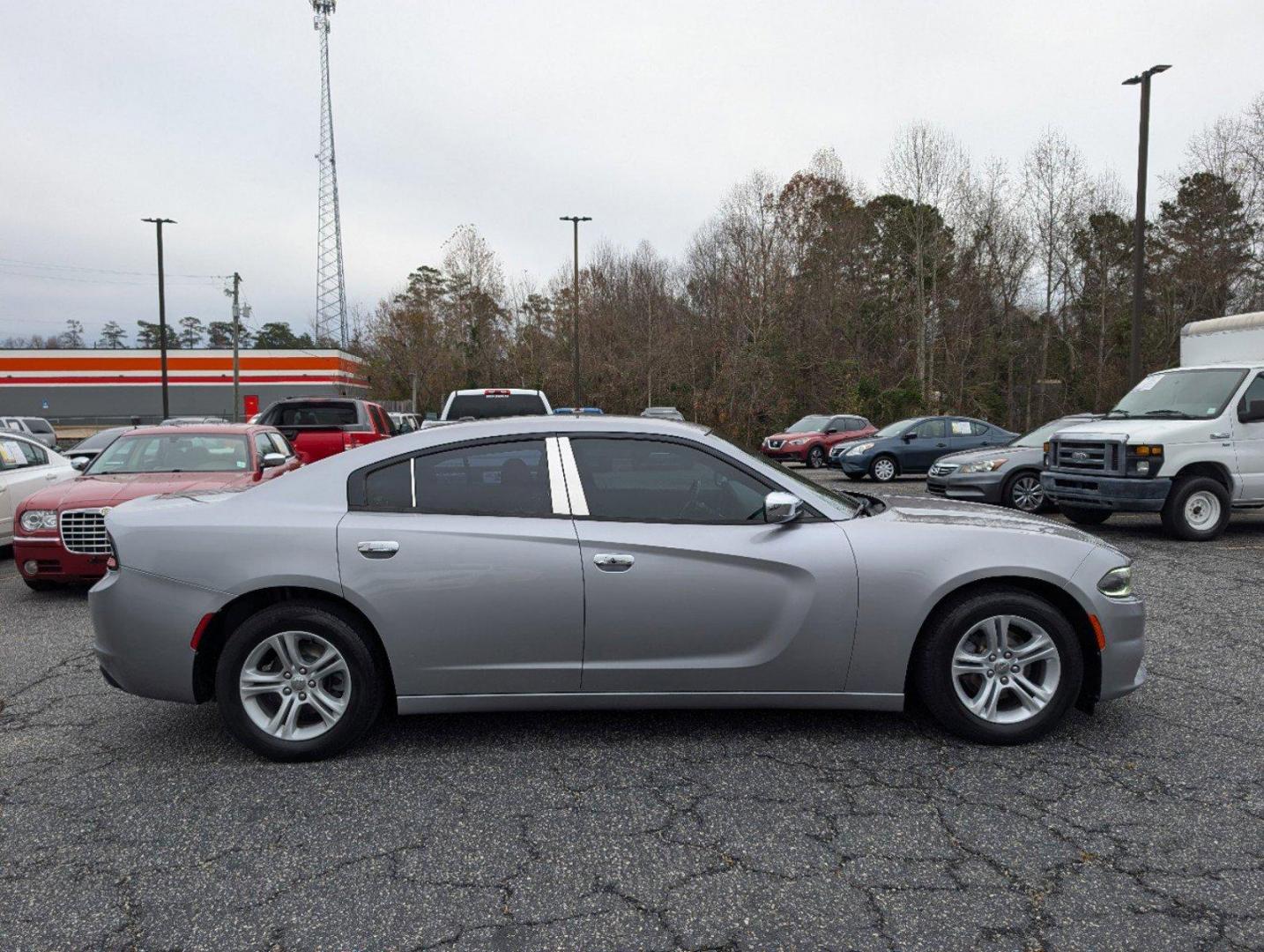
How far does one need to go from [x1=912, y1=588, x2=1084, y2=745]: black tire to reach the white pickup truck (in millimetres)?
6494

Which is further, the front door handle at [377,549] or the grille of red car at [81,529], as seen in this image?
the grille of red car at [81,529]

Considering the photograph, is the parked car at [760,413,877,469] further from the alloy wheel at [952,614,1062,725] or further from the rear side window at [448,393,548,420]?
the alloy wheel at [952,614,1062,725]

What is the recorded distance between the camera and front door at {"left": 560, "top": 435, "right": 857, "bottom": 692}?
145 inches

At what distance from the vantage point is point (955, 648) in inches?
148

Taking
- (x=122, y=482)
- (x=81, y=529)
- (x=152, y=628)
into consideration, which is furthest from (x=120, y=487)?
(x=152, y=628)

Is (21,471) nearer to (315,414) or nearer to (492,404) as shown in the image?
(315,414)

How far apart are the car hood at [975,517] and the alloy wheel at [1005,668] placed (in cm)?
46

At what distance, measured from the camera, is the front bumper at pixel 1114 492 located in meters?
9.20

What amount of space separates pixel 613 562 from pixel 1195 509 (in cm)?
868

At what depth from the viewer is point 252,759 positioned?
3.79 m

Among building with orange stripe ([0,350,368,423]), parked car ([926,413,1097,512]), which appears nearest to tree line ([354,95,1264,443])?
building with orange stripe ([0,350,368,423])

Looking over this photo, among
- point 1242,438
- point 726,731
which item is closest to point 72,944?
point 726,731

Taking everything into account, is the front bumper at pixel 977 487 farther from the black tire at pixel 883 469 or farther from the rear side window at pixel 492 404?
the black tire at pixel 883 469

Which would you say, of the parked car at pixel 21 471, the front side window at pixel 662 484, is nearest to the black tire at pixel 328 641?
the front side window at pixel 662 484
